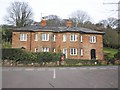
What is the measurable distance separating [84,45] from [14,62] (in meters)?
16.5

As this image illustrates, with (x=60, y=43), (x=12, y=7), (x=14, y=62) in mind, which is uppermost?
(x=12, y=7)

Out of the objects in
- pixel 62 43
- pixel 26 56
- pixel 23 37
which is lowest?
pixel 26 56

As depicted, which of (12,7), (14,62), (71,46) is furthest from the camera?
(12,7)

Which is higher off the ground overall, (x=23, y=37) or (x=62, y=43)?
(x=23, y=37)

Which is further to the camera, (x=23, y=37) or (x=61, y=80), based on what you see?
(x=23, y=37)

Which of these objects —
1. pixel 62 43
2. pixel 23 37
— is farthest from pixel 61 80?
pixel 23 37

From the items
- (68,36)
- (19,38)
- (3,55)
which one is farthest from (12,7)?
(3,55)

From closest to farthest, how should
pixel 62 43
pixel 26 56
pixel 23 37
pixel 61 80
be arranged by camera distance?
pixel 61 80
pixel 26 56
pixel 62 43
pixel 23 37

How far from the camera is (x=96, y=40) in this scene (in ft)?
168

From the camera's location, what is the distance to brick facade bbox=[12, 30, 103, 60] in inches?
1932

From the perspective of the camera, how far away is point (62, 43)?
49.8 metres

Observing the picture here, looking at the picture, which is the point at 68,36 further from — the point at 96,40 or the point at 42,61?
the point at 42,61

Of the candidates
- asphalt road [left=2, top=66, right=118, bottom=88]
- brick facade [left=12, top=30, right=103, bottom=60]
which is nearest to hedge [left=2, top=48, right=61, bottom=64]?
brick facade [left=12, top=30, right=103, bottom=60]

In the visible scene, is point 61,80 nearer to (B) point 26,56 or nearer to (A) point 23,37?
(B) point 26,56
